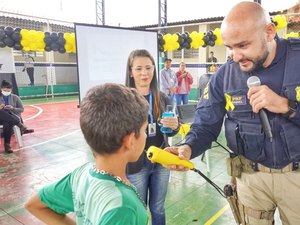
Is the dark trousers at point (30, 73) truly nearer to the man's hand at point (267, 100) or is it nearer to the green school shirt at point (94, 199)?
the green school shirt at point (94, 199)

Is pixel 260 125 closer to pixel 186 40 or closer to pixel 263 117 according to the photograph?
pixel 263 117

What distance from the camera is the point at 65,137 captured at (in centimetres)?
720

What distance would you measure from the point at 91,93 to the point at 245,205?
123 cm

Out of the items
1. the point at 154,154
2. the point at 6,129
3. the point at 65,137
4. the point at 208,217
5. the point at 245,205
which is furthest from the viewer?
the point at 65,137

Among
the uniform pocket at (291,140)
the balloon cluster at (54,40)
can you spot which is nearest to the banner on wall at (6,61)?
the balloon cluster at (54,40)

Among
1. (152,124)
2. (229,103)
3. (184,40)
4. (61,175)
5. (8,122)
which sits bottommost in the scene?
(61,175)

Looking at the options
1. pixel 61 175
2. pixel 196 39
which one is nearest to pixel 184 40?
pixel 196 39

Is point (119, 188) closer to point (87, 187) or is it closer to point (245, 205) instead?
point (87, 187)

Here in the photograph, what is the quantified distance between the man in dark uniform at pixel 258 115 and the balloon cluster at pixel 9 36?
4436 mm

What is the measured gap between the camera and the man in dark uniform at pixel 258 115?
1.52 m

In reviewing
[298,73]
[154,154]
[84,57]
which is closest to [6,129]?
[84,57]

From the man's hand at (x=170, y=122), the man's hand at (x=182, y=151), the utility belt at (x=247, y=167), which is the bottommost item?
the utility belt at (x=247, y=167)

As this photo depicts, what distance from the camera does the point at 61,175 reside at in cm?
469

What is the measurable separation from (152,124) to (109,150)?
1344mm
